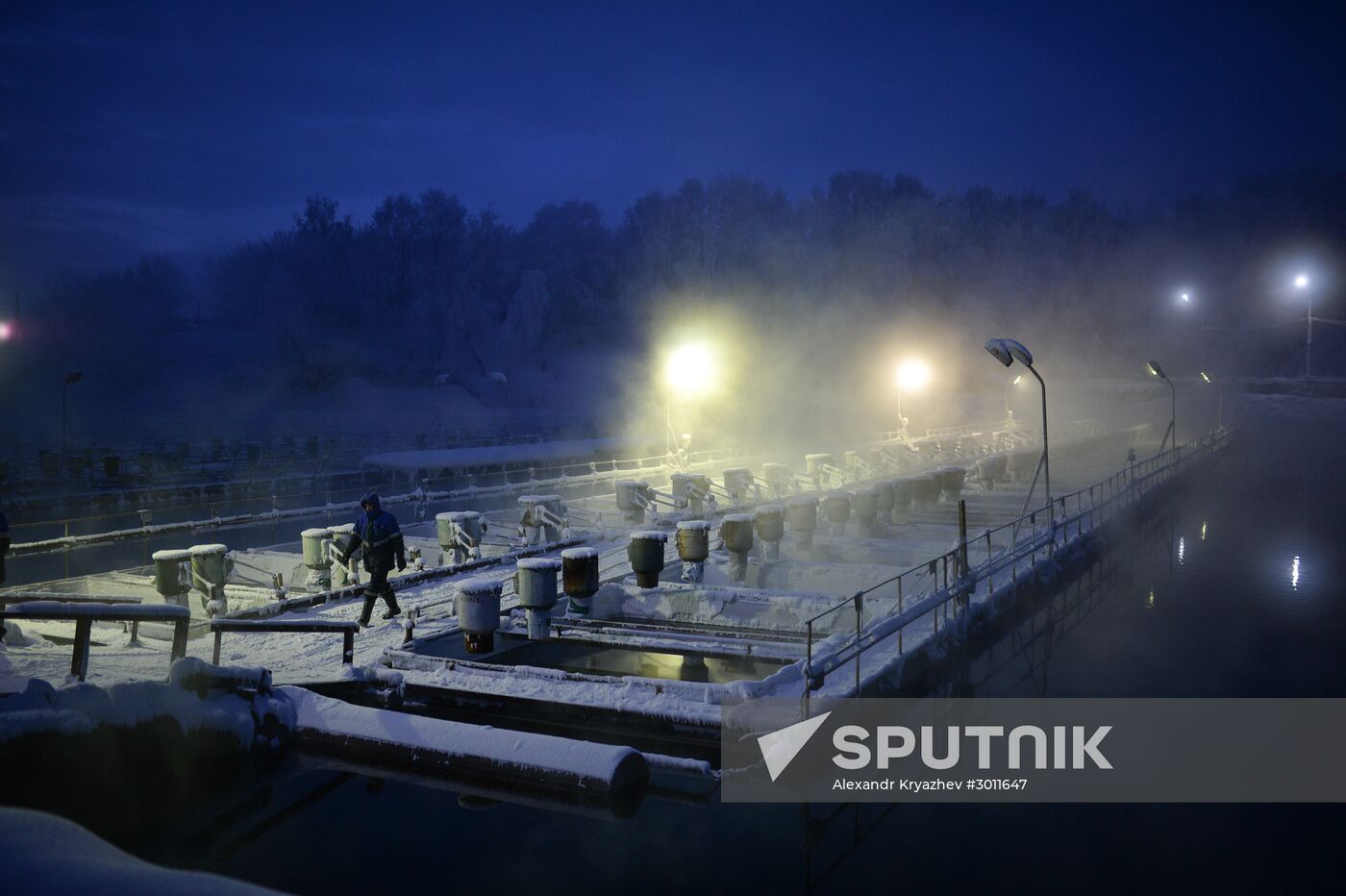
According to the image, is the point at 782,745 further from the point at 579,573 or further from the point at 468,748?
the point at 579,573

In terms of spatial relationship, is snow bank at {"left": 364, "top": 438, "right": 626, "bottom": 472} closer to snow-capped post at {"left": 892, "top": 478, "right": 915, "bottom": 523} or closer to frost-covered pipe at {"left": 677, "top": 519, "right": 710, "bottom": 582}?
snow-capped post at {"left": 892, "top": 478, "right": 915, "bottom": 523}

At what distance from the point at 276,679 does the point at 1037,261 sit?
11775cm

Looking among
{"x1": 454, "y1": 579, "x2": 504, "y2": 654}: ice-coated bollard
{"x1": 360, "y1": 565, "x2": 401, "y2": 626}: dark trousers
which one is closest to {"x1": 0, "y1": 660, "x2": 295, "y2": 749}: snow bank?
{"x1": 454, "y1": 579, "x2": 504, "y2": 654}: ice-coated bollard

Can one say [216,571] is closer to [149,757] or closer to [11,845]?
[149,757]

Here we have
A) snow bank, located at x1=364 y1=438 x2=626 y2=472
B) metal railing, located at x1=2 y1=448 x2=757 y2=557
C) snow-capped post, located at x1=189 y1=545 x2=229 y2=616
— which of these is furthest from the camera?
snow bank, located at x1=364 y1=438 x2=626 y2=472

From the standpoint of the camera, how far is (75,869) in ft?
16.6

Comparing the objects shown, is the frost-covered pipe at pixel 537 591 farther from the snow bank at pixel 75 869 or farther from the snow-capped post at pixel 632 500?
the snow-capped post at pixel 632 500

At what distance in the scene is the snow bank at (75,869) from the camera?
4.78m

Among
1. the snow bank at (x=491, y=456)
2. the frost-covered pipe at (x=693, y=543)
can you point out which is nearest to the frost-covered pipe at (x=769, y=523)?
the frost-covered pipe at (x=693, y=543)

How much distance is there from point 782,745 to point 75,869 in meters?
6.21

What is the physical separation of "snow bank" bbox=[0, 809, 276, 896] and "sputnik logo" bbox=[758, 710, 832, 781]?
5.37 m

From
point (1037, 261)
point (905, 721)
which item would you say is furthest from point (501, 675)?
point (1037, 261)

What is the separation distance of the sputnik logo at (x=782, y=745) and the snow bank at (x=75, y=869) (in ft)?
17.6

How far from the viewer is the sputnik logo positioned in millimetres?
9531
